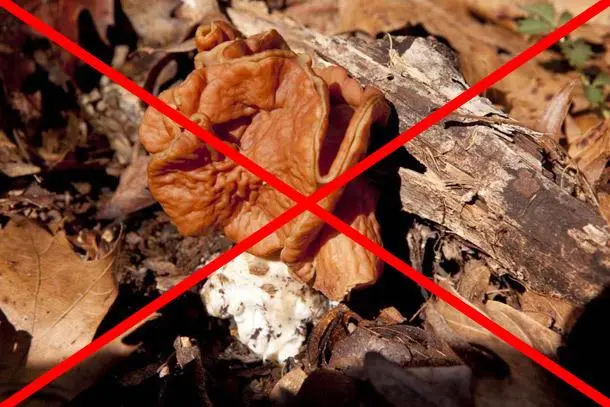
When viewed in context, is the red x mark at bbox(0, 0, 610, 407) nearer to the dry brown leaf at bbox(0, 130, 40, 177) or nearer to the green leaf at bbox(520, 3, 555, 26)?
the green leaf at bbox(520, 3, 555, 26)

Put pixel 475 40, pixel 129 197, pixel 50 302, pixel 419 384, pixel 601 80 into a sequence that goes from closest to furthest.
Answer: pixel 419 384 < pixel 50 302 < pixel 129 197 < pixel 601 80 < pixel 475 40

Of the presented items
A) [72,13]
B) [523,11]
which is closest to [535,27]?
[523,11]

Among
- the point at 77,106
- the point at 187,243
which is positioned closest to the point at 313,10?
the point at 77,106

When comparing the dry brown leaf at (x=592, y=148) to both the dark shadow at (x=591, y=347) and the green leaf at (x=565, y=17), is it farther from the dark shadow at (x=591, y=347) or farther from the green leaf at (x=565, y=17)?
the green leaf at (x=565, y=17)

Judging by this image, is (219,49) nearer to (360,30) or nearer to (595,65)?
(360,30)

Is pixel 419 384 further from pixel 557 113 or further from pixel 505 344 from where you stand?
pixel 557 113

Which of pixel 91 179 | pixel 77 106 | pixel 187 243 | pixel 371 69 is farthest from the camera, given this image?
pixel 77 106

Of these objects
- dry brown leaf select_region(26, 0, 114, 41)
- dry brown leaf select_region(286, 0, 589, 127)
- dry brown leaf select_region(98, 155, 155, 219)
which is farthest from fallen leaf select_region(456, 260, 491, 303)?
dry brown leaf select_region(26, 0, 114, 41)
